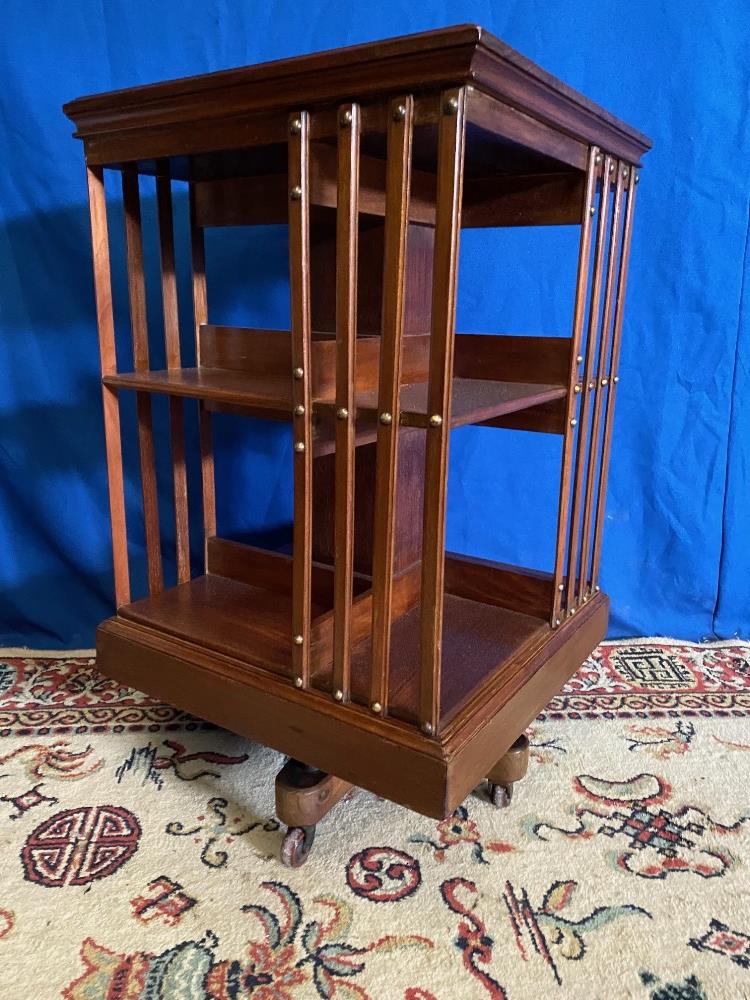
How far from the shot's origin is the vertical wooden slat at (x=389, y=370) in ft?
2.55

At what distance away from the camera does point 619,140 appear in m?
1.06

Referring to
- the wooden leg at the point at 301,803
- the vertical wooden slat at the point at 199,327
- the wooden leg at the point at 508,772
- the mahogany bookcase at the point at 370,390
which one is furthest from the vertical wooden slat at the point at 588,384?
the vertical wooden slat at the point at 199,327

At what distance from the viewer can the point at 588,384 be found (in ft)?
3.72

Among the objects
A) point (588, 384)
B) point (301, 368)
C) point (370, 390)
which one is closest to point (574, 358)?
point (588, 384)

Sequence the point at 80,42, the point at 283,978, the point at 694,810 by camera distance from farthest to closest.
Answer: the point at 80,42 < the point at 694,810 < the point at 283,978

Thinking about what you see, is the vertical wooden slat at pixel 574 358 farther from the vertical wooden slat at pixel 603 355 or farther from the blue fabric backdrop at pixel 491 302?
the blue fabric backdrop at pixel 491 302

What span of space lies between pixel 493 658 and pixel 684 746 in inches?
20.2

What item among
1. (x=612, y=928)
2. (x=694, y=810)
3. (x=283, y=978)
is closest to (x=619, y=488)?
(x=694, y=810)

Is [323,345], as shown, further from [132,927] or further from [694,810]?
[694,810]

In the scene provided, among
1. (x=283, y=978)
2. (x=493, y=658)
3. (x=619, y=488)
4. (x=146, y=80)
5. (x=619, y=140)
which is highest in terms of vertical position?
(x=146, y=80)

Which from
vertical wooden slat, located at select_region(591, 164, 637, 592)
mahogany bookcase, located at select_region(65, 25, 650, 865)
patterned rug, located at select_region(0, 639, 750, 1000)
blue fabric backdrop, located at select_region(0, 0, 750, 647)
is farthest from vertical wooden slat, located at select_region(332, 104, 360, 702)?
blue fabric backdrop, located at select_region(0, 0, 750, 647)

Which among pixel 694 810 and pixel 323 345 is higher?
pixel 323 345

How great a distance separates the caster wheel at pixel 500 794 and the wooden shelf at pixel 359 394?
1.88 feet

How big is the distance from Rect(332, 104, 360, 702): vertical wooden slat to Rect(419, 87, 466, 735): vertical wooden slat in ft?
0.33
